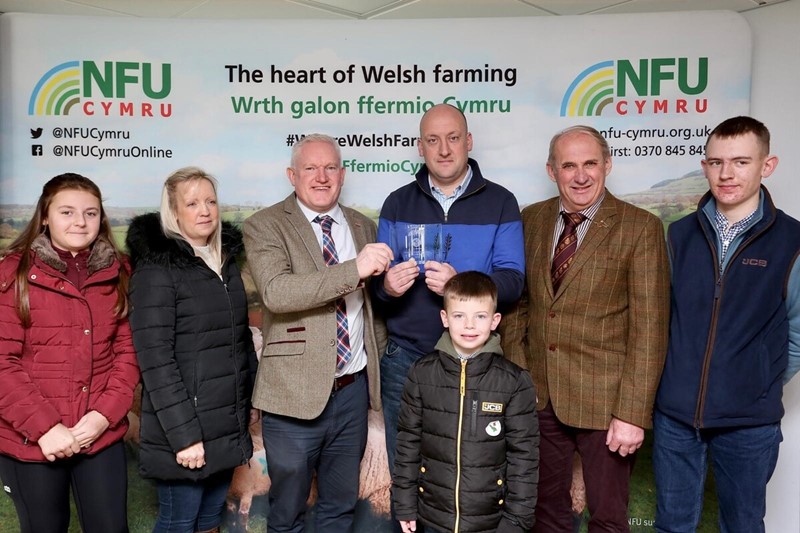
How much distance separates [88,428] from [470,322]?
1.43 metres

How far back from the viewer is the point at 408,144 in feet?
11.1

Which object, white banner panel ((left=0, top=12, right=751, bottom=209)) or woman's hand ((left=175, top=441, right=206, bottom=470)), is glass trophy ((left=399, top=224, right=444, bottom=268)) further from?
woman's hand ((left=175, top=441, right=206, bottom=470))

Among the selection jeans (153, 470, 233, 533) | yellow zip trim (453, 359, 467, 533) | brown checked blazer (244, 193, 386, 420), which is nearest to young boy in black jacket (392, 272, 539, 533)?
yellow zip trim (453, 359, 467, 533)

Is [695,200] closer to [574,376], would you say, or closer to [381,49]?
[574,376]

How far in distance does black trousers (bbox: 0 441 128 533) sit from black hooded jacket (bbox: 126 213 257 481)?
5.0 inches

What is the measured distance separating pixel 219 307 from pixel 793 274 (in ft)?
7.07

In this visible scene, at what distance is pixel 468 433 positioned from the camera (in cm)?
222

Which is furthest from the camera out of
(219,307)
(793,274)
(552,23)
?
(552,23)

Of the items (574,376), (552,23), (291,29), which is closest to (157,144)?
(291,29)

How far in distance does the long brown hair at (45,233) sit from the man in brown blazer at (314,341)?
0.51 m

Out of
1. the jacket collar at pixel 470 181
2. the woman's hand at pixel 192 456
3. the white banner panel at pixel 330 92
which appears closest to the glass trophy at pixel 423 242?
the jacket collar at pixel 470 181

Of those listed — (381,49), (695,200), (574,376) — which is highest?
(381,49)

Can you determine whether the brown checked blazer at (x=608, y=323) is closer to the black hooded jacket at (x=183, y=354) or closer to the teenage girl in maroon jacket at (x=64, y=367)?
the black hooded jacket at (x=183, y=354)

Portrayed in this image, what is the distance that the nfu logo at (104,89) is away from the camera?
3.32 meters
